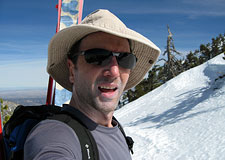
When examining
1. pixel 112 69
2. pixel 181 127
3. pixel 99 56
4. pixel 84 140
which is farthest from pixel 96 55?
pixel 181 127

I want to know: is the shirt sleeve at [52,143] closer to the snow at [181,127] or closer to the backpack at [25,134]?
the backpack at [25,134]

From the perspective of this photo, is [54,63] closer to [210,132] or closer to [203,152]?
[203,152]

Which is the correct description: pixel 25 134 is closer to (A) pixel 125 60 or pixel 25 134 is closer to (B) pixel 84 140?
(B) pixel 84 140

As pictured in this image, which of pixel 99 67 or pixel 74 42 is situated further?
pixel 74 42

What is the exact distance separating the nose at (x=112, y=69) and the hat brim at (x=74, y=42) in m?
0.24

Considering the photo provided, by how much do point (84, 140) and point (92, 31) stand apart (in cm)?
82

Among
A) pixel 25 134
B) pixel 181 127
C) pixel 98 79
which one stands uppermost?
pixel 98 79

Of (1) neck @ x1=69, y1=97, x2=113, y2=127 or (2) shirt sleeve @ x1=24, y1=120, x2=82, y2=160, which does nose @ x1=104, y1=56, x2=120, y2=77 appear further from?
(2) shirt sleeve @ x1=24, y1=120, x2=82, y2=160

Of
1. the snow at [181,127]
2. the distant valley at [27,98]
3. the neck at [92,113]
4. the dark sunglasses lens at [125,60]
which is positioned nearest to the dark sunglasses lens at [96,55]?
the dark sunglasses lens at [125,60]

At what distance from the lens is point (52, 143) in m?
1.05

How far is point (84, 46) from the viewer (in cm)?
159

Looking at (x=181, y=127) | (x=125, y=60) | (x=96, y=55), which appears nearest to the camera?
(x=96, y=55)

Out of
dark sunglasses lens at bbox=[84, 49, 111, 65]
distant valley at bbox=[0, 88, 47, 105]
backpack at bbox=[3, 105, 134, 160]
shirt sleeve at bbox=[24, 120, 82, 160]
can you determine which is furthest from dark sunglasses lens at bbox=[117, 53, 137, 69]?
distant valley at bbox=[0, 88, 47, 105]

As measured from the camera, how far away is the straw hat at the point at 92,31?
4.70 feet
